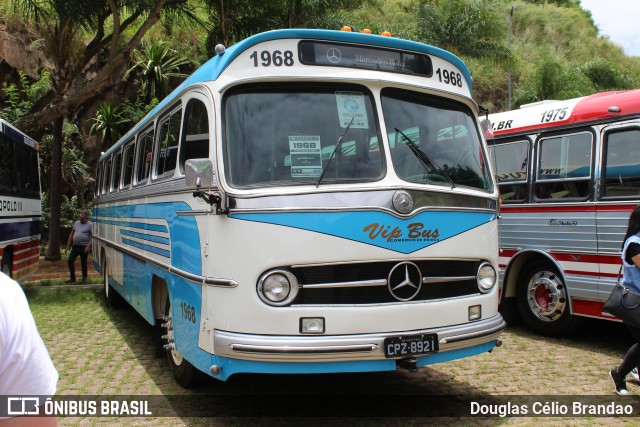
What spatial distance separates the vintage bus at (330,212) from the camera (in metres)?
4.57

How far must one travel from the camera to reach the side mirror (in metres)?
4.62

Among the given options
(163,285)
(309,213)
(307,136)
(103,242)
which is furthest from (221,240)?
(103,242)

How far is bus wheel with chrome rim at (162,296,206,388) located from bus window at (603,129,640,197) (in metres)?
4.95

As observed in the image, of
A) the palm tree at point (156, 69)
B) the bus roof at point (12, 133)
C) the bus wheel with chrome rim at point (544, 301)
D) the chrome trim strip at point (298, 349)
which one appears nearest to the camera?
the chrome trim strip at point (298, 349)

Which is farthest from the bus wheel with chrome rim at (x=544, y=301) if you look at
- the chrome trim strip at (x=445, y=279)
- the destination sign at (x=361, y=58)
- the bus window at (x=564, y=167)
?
the destination sign at (x=361, y=58)

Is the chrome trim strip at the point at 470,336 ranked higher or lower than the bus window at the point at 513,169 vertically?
lower

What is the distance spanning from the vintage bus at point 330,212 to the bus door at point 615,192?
2388 mm

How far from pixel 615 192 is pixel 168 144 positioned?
495 centimetres

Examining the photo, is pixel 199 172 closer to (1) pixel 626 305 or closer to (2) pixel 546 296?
(1) pixel 626 305

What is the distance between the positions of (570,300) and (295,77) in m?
4.79

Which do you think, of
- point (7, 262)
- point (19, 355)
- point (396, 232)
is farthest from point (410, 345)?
point (7, 262)

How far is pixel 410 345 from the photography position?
4.73 meters

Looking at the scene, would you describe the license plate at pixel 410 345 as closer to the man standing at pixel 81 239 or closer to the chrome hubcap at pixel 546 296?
the chrome hubcap at pixel 546 296

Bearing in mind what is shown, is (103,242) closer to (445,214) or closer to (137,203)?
(137,203)
